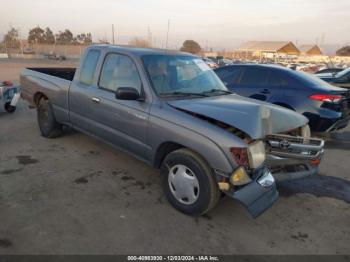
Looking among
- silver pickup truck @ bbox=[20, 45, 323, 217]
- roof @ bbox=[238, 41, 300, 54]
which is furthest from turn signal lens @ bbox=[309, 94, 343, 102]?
roof @ bbox=[238, 41, 300, 54]

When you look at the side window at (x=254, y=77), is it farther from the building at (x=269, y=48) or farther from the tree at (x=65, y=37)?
the tree at (x=65, y=37)

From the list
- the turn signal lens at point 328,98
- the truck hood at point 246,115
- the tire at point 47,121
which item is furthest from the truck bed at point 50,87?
the turn signal lens at point 328,98

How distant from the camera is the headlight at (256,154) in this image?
Answer: 3.47m

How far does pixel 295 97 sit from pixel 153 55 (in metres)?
3.62

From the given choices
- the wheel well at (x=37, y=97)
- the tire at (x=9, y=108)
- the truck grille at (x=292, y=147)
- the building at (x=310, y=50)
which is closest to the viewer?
the truck grille at (x=292, y=147)

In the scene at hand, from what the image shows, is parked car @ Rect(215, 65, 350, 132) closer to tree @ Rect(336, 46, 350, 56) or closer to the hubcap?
the hubcap

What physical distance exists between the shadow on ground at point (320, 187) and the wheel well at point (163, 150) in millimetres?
1697

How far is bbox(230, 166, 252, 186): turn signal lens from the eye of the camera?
3.43 meters

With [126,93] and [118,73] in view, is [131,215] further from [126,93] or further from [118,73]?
[118,73]

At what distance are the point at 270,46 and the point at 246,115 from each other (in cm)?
7465

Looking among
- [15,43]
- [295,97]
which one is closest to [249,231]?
[295,97]

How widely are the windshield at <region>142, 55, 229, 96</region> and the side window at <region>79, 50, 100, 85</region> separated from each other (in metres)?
1.08

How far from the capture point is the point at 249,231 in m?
3.70

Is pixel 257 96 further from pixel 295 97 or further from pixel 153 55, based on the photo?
pixel 153 55
